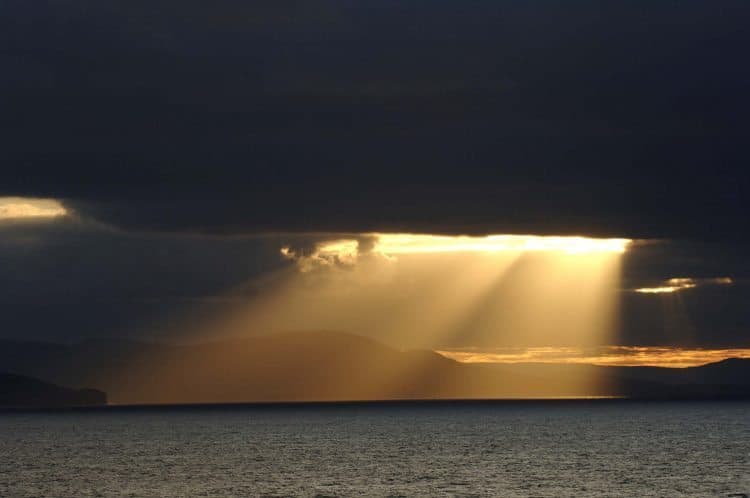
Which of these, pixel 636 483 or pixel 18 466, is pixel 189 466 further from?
pixel 636 483

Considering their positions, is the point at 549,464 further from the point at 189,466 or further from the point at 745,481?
the point at 189,466

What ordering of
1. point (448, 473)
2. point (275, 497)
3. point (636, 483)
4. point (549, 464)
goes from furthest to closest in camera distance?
point (549, 464), point (448, 473), point (636, 483), point (275, 497)

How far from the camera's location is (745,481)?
148375mm

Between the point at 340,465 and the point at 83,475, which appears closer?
the point at 83,475

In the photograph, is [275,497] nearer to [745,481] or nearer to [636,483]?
[636,483]

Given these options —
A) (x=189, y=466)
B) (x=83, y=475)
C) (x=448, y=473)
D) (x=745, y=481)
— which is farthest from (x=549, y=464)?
(x=83, y=475)

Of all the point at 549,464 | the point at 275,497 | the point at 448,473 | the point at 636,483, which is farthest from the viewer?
the point at 549,464

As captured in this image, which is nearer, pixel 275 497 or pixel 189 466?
pixel 275 497

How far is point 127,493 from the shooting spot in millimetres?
139500

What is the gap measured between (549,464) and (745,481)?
110 ft

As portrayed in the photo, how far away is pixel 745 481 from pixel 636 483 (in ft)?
39.1

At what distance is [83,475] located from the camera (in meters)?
164

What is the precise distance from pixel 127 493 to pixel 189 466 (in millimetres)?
39415

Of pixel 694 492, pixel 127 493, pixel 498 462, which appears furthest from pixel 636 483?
pixel 127 493
